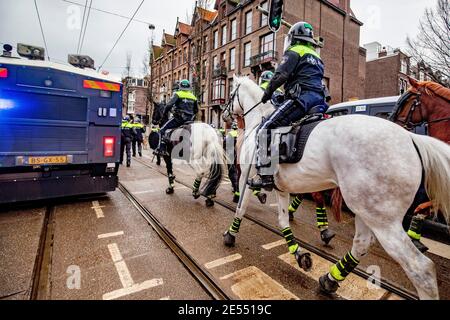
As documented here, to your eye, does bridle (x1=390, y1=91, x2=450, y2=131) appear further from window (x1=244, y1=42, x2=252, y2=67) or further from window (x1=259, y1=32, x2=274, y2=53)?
window (x1=244, y1=42, x2=252, y2=67)

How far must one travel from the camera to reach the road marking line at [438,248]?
11.1 feet

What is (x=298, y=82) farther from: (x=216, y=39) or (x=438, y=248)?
(x=216, y=39)

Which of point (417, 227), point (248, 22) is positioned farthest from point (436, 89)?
point (248, 22)

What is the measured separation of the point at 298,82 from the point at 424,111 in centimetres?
259

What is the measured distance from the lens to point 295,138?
2.69m

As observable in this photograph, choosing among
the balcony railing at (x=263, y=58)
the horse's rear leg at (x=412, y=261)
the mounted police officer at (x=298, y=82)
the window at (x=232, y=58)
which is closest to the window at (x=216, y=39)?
the window at (x=232, y=58)

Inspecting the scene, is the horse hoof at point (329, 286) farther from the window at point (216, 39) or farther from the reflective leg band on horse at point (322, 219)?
the window at point (216, 39)

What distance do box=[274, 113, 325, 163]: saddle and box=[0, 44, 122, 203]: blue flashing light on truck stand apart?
4331 millimetres

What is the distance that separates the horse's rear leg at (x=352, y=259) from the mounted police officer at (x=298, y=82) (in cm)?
117

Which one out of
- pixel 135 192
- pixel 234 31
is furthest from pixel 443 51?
pixel 234 31
